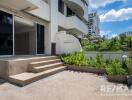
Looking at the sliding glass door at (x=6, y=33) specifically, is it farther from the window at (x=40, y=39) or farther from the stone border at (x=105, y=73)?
the stone border at (x=105, y=73)

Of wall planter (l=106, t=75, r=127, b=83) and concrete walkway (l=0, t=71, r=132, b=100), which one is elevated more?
wall planter (l=106, t=75, r=127, b=83)

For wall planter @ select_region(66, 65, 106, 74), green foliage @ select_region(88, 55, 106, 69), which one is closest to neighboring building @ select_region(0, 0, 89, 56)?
wall planter @ select_region(66, 65, 106, 74)

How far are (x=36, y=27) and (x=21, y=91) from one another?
24.8ft

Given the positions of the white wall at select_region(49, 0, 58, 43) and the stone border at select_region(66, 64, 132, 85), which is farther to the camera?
the white wall at select_region(49, 0, 58, 43)

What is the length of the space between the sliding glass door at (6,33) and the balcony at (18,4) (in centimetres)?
58

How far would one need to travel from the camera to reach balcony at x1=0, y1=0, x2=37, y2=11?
8.12 meters

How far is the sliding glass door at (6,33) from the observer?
27.6 feet

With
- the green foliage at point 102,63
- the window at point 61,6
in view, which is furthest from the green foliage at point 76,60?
the window at point 61,6

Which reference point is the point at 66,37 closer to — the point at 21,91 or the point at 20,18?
the point at 20,18

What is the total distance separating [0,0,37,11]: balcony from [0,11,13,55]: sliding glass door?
1.90ft

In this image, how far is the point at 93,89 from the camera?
557 cm

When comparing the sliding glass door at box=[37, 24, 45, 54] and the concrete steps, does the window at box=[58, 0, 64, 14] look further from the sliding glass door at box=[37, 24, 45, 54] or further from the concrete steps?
the concrete steps

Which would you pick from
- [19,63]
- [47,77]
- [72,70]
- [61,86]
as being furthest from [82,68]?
[19,63]

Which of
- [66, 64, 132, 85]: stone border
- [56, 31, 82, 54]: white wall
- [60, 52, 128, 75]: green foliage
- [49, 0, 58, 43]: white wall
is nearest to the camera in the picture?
[66, 64, 132, 85]: stone border
